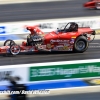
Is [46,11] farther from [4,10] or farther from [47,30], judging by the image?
[47,30]

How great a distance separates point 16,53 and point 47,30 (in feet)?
17.3

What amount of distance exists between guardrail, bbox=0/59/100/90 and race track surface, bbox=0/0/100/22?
1475 cm

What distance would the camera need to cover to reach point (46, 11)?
28.6 m

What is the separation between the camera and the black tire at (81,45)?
56.9ft

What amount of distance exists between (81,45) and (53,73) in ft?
19.8

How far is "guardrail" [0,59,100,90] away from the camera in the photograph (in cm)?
1145

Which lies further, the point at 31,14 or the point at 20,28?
the point at 31,14

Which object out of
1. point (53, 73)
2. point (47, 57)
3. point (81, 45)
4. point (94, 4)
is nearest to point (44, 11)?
point (94, 4)

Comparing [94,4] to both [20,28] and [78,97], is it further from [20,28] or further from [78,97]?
[78,97]

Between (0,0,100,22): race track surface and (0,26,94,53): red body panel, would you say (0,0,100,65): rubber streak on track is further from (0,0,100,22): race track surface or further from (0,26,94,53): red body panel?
(0,26,94,53): red body panel

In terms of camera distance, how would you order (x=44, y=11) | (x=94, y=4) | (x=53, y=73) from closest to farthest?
(x=53, y=73), (x=94, y=4), (x=44, y=11)

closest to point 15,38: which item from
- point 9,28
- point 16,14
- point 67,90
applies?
point 9,28

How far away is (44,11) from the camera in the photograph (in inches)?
1128

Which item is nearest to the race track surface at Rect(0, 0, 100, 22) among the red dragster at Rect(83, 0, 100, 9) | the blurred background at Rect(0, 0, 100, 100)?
the blurred background at Rect(0, 0, 100, 100)
